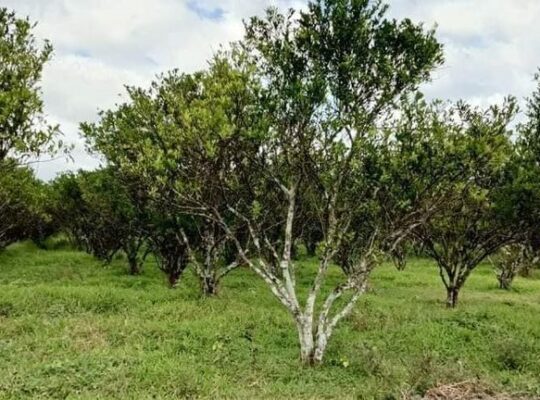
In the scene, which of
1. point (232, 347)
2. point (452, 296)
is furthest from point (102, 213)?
point (452, 296)

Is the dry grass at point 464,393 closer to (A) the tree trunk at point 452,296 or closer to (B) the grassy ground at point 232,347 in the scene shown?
(B) the grassy ground at point 232,347

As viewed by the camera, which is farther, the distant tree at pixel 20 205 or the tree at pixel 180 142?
the distant tree at pixel 20 205

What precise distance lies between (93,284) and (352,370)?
19.7 meters

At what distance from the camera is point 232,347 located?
17.2 meters

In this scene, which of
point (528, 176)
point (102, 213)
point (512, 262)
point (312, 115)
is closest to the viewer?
point (312, 115)

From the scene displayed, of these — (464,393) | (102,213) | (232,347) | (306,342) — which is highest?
(102,213)

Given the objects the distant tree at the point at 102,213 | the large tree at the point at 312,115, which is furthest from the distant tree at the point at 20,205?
the large tree at the point at 312,115

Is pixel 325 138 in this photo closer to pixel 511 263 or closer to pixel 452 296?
pixel 452 296

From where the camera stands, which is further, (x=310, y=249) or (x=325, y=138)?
(x=310, y=249)

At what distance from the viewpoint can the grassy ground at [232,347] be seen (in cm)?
1344

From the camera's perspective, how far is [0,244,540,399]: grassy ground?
44.1 feet

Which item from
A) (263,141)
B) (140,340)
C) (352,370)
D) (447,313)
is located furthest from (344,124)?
(447,313)

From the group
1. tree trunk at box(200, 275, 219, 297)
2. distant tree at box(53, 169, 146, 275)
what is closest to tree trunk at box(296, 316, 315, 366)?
tree trunk at box(200, 275, 219, 297)

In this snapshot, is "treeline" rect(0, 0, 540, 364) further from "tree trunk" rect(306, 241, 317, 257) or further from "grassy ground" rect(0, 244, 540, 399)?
"tree trunk" rect(306, 241, 317, 257)
